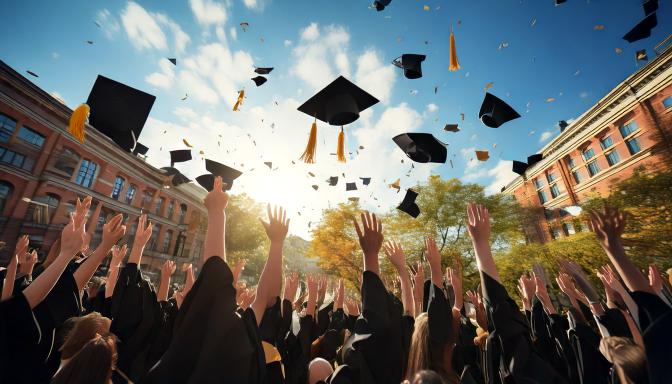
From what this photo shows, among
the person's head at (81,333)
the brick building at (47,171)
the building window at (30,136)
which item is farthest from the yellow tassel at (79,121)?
the building window at (30,136)

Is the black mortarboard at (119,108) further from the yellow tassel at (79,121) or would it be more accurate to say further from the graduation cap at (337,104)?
the graduation cap at (337,104)

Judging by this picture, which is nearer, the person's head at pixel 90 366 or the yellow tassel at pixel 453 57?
the person's head at pixel 90 366

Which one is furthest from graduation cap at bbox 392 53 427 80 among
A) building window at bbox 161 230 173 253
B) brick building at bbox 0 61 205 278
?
building window at bbox 161 230 173 253

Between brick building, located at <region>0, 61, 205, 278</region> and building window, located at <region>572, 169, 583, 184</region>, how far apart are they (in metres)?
41.7

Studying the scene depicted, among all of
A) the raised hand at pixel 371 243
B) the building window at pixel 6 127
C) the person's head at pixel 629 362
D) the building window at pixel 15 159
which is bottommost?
the person's head at pixel 629 362

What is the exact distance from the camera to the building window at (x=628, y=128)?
2020 cm

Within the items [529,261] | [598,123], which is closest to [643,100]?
[598,123]

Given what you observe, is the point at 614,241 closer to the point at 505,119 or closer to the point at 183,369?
the point at 183,369

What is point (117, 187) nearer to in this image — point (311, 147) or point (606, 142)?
point (311, 147)

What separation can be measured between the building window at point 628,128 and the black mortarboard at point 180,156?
29.7 metres

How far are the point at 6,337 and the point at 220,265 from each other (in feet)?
4.43

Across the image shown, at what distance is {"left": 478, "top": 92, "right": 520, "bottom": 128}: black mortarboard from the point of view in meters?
5.95

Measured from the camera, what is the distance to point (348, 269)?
2055 cm

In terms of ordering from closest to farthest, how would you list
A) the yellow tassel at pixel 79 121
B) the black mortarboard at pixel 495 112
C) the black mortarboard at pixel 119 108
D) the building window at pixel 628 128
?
1. the yellow tassel at pixel 79 121
2. the black mortarboard at pixel 119 108
3. the black mortarboard at pixel 495 112
4. the building window at pixel 628 128
